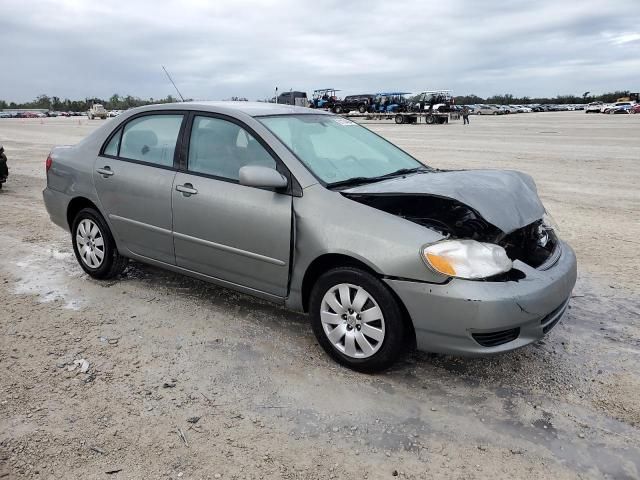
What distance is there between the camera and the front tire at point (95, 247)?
15.9 feet

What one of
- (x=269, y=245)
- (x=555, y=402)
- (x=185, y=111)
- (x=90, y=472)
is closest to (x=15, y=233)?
(x=185, y=111)

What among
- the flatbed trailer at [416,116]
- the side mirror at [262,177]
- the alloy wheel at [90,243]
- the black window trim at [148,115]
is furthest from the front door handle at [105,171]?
the flatbed trailer at [416,116]

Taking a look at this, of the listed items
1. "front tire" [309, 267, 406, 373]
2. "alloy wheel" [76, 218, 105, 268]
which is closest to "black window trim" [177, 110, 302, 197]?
"front tire" [309, 267, 406, 373]

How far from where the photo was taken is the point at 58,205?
5.16 meters

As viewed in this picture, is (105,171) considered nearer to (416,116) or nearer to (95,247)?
(95,247)

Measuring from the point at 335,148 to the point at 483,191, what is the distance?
1.22 m

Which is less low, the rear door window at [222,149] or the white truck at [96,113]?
the white truck at [96,113]

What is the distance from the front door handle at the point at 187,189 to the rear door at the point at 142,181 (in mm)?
116

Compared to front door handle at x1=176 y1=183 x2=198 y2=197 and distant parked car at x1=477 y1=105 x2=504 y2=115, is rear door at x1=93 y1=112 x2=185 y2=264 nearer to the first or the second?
front door handle at x1=176 y1=183 x2=198 y2=197

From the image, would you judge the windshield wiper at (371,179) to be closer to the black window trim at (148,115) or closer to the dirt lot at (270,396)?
the dirt lot at (270,396)

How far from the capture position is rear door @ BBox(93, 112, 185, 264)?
4.25 metres

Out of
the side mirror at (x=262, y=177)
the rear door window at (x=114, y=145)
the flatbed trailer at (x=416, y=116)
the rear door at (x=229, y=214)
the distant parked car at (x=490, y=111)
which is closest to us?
the side mirror at (x=262, y=177)

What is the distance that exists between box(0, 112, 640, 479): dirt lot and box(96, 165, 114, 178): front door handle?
3.35ft

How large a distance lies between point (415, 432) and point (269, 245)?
1.51m
